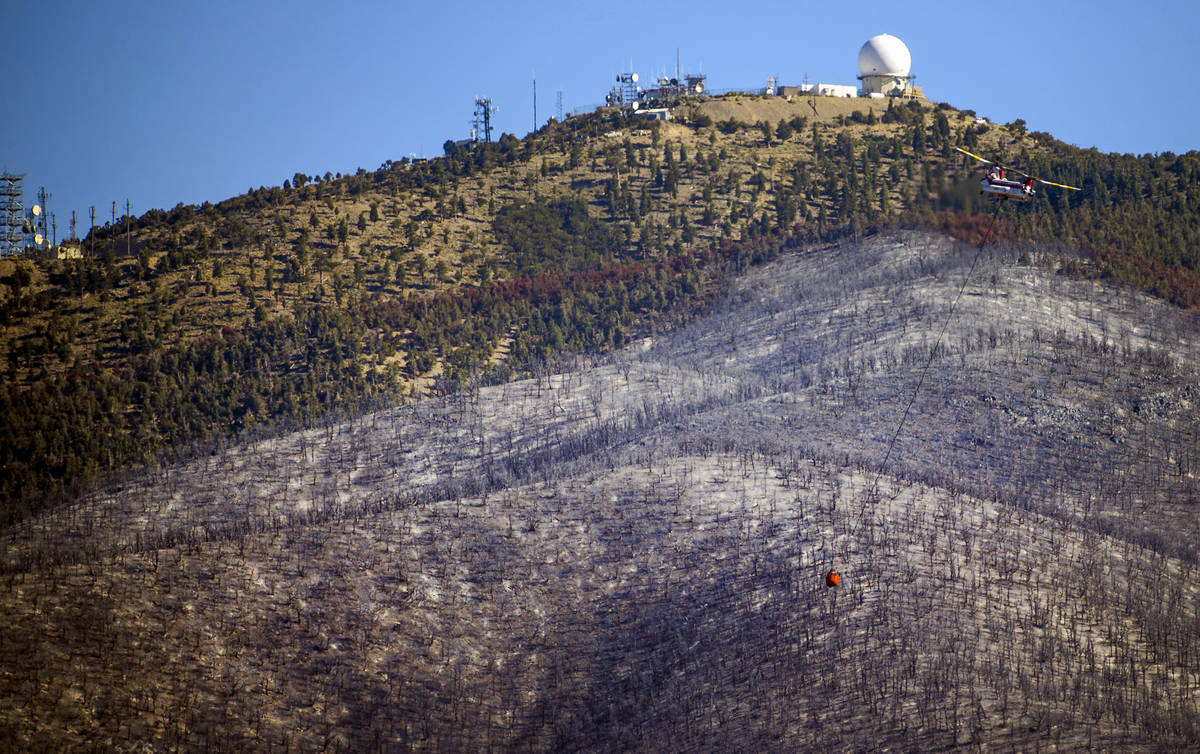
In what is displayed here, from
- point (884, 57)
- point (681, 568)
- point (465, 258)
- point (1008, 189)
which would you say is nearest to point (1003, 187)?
point (1008, 189)

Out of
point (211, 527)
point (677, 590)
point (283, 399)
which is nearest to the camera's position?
point (677, 590)

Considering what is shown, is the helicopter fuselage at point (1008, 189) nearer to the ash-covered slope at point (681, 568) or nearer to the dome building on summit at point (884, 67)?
the ash-covered slope at point (681, 568)

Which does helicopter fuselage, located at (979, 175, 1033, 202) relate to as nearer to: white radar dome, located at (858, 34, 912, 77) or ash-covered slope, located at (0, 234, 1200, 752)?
ash-covered slope, located at (0, 234, 1200, 752)

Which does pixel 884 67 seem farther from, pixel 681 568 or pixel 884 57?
pixel 681 568

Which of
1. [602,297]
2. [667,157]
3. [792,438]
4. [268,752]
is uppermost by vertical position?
[667,157]

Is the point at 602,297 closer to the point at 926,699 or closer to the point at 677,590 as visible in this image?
the point at 677,590

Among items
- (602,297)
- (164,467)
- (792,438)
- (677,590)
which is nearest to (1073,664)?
(677,590)

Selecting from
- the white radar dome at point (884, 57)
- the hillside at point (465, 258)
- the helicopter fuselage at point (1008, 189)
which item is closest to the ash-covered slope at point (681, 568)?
the hillside at point (465, 258)
